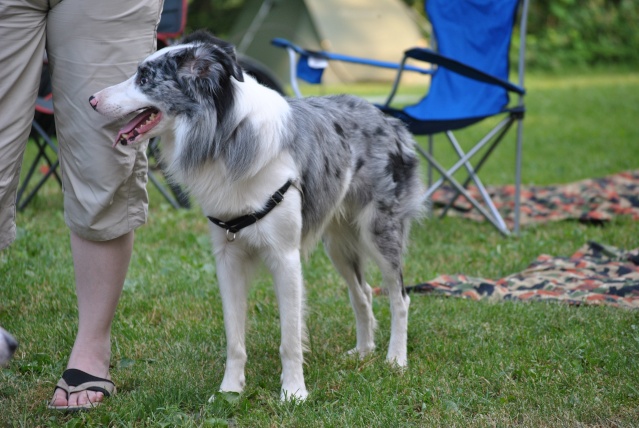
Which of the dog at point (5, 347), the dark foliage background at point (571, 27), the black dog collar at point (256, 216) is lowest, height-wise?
the dark foliage background at point (571, 27)

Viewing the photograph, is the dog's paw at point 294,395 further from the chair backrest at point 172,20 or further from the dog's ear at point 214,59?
the chair backrest at point 172,20

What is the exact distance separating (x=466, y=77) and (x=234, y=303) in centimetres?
300

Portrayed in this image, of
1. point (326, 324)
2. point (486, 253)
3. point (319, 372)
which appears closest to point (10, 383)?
point (319, 372)

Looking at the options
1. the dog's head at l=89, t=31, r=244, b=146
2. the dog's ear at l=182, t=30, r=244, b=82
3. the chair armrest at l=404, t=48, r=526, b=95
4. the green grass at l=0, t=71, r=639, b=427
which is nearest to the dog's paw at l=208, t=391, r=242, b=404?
the green grass at l=0, t=71, r=639, b=427

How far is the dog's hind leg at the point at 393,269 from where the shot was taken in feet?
10.1

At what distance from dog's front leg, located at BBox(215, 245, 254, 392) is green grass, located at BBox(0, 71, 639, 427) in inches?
3.5

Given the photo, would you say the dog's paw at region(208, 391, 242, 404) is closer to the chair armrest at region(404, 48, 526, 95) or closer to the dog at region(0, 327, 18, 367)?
the dog at region(0, 327, 18, 367)

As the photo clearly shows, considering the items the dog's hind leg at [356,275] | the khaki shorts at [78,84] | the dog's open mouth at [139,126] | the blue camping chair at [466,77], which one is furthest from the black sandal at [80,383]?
the blue camping chair at [466,77]

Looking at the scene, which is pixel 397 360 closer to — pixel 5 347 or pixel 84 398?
pixel 84 398

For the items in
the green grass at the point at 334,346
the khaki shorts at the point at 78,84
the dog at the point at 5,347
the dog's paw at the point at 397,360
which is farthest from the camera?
the dog's paw at the point at 397,360

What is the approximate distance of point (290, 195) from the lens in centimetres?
263

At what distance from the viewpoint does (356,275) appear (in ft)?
10.6

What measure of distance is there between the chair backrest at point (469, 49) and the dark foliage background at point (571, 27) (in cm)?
1121

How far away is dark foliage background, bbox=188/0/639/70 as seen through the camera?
16.8 m
